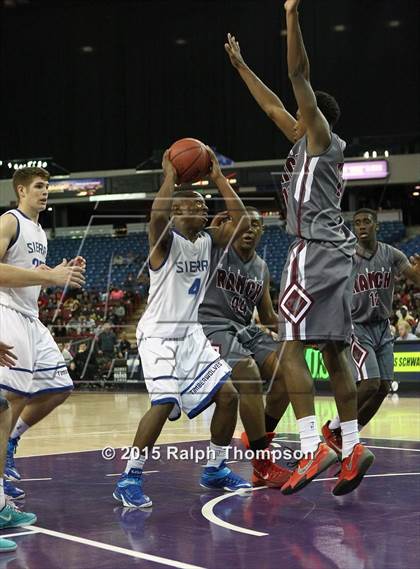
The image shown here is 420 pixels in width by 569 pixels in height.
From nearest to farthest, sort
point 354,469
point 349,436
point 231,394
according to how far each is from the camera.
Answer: point 354,469, point 349,436, point 231,394

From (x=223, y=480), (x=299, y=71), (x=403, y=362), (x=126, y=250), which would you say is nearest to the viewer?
(x=299, y=71)

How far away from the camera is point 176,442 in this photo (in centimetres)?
893

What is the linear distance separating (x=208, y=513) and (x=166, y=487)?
1.04 m

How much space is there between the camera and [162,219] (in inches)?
209

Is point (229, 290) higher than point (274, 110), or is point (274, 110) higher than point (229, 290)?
point (274, 110)

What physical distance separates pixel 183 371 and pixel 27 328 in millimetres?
1165

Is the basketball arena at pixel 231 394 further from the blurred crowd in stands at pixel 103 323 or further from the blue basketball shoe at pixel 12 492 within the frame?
the blurred crowd in stands at pixel 103 323

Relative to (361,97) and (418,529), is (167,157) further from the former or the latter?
(361,97)

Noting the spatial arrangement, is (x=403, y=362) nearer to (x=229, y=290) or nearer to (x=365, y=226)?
(x=365, y=226)

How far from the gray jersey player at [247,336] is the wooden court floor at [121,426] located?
2807 millimetres

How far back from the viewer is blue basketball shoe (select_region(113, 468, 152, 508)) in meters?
5.49

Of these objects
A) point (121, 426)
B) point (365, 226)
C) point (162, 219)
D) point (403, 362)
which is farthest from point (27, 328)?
point (403, 362)

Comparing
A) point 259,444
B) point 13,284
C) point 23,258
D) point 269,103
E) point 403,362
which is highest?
point 269,103

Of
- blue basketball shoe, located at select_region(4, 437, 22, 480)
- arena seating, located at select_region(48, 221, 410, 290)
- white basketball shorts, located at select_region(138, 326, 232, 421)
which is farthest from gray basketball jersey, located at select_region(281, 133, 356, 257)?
arena seating, located at select_region(48, 221, 410, 290)
